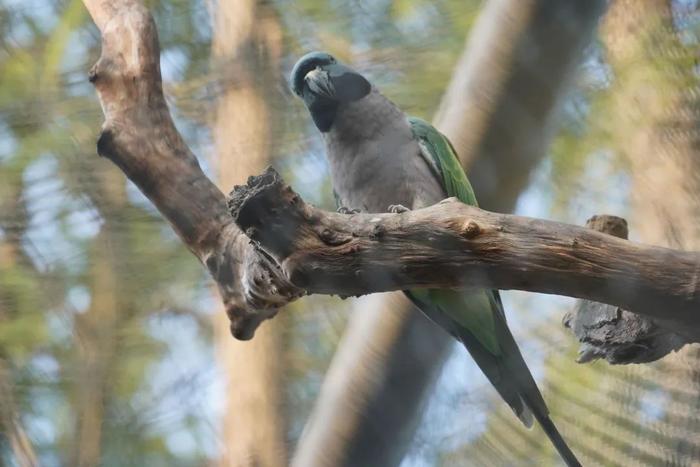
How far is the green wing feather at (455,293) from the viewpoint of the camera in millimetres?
1440

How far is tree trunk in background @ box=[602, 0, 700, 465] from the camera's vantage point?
3.74 ft

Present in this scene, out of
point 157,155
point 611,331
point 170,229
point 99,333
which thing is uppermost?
point 157,155

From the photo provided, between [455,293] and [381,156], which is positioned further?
[381,156]

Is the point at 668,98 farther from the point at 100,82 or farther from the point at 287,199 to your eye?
the point at 100,82

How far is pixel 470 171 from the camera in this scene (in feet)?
5.33

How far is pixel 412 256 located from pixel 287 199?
18 centimetres

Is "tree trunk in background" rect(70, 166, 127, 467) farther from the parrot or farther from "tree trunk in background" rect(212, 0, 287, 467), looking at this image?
the parrot

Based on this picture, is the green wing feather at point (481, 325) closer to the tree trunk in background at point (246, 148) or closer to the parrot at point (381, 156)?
the parrot at point (381, 156)

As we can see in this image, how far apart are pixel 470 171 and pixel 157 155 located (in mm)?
598

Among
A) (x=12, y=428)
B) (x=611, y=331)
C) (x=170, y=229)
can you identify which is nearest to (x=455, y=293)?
(x=611, y=331)

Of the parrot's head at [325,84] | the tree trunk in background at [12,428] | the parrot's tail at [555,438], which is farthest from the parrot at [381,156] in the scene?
the tree trunk in background at [12,428]

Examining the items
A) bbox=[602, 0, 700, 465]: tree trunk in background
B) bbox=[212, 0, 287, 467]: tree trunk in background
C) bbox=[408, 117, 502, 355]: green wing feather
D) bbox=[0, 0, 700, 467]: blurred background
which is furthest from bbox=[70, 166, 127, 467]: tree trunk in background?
bbox=[602, 0, 700, 465]: tree trunk in background

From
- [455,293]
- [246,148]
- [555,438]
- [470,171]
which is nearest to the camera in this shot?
[555,438]

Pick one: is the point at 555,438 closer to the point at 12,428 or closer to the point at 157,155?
the point at 157,155
